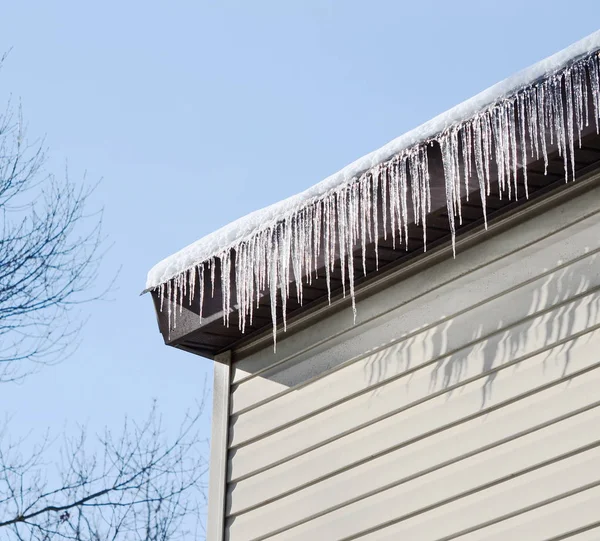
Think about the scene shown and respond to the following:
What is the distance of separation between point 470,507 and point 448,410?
0.41 metres

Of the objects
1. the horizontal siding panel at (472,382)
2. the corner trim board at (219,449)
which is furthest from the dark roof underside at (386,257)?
the horizontal siding panel at (472,382)

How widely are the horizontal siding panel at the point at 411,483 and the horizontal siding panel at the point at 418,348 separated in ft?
1.22

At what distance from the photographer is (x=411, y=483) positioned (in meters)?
4.37

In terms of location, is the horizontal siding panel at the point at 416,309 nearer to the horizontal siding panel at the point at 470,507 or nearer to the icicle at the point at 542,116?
the icicle at the point at 542,116

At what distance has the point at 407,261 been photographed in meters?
4.84

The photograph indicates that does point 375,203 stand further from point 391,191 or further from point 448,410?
point 448,410

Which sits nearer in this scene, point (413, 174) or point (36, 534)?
point (413, 174)

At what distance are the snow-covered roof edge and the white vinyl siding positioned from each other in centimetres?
49

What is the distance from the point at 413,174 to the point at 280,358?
1242 millimetres

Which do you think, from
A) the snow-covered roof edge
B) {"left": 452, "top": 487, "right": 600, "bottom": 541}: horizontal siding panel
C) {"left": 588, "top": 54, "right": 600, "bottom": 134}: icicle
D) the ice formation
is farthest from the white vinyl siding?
the snow-covered roof edge

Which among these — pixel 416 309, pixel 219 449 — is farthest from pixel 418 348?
pixel 219 449

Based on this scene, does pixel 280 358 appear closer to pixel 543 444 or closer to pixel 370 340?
pixel 370 340

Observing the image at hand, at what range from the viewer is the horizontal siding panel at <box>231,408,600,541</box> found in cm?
393

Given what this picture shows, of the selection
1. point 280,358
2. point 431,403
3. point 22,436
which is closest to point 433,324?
point 431,403
